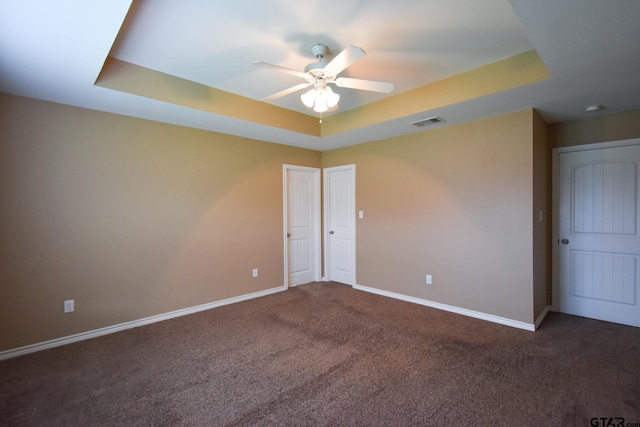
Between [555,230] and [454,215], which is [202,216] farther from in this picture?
[555,230]

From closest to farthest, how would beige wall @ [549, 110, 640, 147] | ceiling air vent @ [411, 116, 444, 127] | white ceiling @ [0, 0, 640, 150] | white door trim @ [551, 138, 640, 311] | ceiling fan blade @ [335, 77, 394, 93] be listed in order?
white ceiling @ [0, 0, 640, 150] < ceiling fan blade @ [335, 77, 394, 93] < beige wall @ [549, 110, 640, 147] < ceiling air vent @ [411, 116, 444, 127] < white door trim @ [551, 138, 640, 311]

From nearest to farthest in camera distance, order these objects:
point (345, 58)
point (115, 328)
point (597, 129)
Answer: point (345, 58) → point (115, 328) → point (597, 129)

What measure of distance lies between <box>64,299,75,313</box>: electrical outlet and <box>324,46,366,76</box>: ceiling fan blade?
131 inches

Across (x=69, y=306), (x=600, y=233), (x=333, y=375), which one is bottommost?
(x=333, y=375)

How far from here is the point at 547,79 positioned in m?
2.45

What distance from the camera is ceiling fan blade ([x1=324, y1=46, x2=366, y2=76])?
1861 mm

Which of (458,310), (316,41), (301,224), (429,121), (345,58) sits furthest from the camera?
(301,224)

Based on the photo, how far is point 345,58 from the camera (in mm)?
1974

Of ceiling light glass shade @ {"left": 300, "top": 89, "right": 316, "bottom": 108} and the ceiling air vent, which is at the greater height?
the ceiling air vent

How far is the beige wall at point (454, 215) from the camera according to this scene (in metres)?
3.24

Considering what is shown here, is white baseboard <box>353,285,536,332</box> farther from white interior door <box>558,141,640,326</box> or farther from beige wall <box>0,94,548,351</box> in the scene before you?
white interior door <box>558,141,640,326</box>

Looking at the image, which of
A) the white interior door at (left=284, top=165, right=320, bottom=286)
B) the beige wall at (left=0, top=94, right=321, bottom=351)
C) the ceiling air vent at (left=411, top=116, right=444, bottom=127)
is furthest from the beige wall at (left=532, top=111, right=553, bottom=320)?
the beige wall at (left=0, top=94, right=321, bottom=351)

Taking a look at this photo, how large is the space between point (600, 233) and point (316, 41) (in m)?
3.82

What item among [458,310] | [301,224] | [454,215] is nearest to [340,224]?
[301,224]
